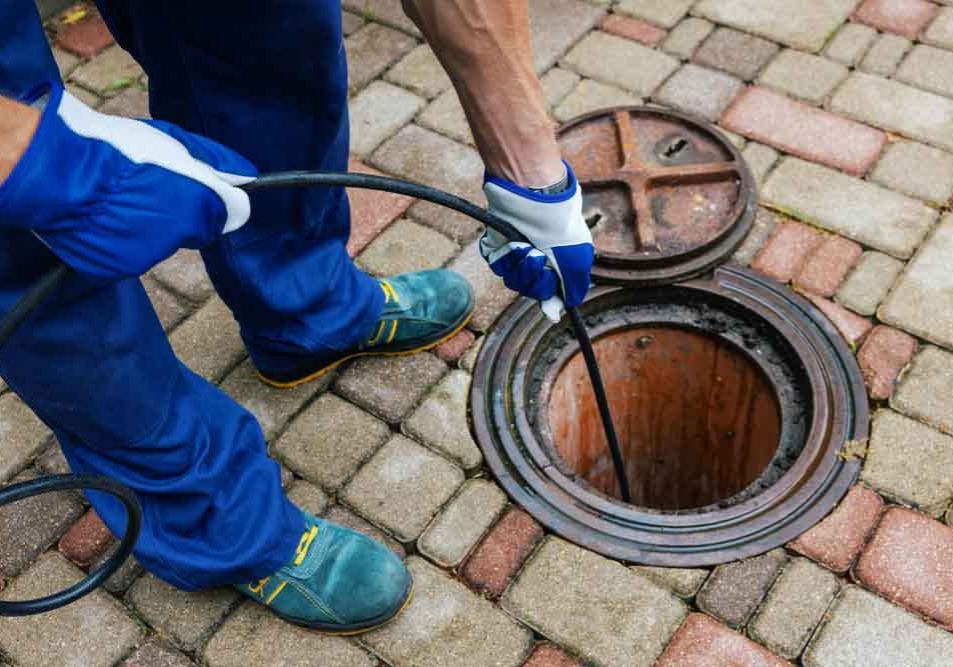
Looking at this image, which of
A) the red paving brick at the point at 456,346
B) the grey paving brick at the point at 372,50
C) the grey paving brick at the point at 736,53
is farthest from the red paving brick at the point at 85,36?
the grey paving brick at the point at 736,53

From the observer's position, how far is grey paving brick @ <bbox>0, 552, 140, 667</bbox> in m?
2.16

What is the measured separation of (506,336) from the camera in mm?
2650

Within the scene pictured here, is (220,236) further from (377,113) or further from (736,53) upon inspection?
(736,53)

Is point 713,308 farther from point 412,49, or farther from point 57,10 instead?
point 57,10

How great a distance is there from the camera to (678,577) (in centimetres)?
Answer: 219

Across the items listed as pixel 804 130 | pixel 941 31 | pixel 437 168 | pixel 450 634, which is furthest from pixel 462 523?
pixel 941 31

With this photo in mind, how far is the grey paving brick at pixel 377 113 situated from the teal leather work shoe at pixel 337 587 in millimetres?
1393

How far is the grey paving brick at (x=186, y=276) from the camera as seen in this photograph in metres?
2.84

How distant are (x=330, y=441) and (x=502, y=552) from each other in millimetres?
519

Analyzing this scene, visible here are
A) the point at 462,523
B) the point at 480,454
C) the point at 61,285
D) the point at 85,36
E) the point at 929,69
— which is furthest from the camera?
the point at 85,36

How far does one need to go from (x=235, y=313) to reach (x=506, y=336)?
687 millimetres

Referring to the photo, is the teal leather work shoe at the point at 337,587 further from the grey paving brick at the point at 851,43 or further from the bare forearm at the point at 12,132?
the grey paving brick at the point at 851,43

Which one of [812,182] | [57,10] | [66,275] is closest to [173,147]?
[66,275]

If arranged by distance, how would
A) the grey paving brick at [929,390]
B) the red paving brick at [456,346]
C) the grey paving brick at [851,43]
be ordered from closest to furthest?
1. the grey paving brick at [929,390]
2. the red paving brick at [456,346]
3. the grey paving brick at [851,43]
